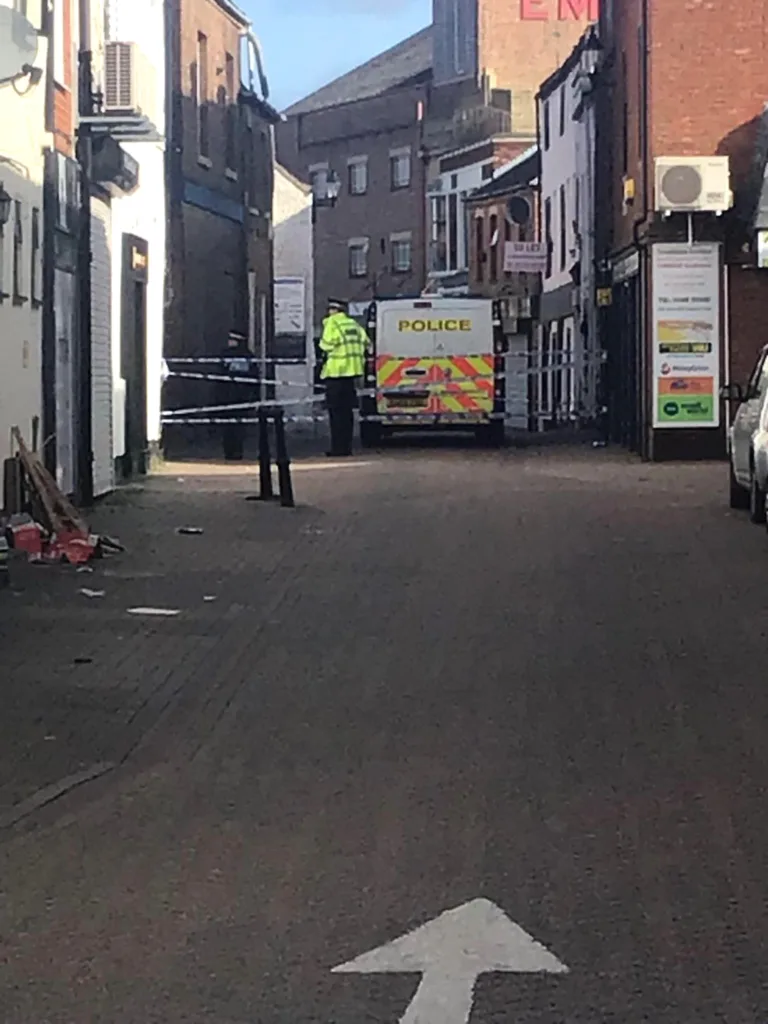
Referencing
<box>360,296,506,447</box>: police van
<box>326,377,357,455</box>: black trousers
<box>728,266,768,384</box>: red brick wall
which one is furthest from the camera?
<box>360,296,506,447</box>: police van

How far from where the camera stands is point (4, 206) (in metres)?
16.8

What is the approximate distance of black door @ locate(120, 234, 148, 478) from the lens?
24.3 meters

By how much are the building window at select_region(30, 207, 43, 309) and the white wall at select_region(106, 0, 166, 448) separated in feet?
13.9

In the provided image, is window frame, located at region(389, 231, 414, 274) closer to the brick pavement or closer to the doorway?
the doorway

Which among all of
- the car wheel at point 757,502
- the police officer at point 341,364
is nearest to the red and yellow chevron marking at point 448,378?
the police officer at point 341,364

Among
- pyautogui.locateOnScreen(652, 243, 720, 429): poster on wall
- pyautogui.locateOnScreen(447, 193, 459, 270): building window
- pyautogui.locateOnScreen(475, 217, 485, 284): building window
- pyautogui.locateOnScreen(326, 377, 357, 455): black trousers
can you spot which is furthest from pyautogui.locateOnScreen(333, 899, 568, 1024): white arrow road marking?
pyautogui.locateOnScreen(447, 193, 459, 270): building window

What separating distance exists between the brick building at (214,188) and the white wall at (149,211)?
5.30 ft

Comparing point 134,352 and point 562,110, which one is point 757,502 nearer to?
point 134,352

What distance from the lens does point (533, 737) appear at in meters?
8.98

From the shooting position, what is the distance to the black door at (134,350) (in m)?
24.3

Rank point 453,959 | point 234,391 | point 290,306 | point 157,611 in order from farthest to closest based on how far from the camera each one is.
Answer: point 290,306, point 234,391, point 157,611, point 453,959

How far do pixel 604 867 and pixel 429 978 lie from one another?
133cm

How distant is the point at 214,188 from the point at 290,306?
15.5 metres

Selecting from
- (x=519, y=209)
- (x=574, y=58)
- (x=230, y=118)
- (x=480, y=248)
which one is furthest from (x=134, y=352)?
(x=480, y=248)
